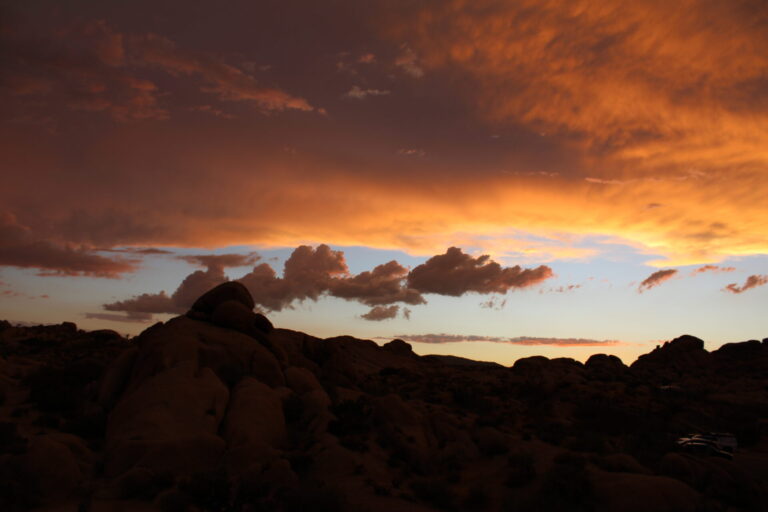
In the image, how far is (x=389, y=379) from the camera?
5800cm

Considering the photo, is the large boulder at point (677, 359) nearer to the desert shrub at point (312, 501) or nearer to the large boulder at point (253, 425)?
the large boulder at point (253, 425)

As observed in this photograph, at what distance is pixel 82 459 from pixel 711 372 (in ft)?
344

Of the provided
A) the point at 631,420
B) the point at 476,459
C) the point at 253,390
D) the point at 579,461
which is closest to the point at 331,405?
the point at 253,390

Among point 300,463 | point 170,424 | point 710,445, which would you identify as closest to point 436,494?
point 300,463

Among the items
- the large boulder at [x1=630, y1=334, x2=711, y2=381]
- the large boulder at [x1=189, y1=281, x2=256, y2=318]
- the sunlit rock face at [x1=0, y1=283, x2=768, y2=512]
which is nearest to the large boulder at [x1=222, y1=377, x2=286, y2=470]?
the sunlit rock face at [x1=0, y1=283, x2=768, y2=512]

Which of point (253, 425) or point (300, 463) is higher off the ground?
point (253, 425)

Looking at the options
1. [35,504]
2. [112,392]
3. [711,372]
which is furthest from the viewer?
[711,372]

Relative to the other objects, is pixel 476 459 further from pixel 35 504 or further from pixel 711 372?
pixel 711 372

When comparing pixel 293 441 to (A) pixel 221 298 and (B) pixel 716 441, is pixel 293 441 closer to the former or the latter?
(A) pixel 221 298

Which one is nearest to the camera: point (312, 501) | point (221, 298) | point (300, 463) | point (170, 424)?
point (312, 501)

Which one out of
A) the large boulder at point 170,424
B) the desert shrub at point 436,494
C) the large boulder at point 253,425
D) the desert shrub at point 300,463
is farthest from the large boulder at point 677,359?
the large boulder at point 170,424

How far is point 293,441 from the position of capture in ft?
79.7

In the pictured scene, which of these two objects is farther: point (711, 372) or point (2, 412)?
point (711, 372)

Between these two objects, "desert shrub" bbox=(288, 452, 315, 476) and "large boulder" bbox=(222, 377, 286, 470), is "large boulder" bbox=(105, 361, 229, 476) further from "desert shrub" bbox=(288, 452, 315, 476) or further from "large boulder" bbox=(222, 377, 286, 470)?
"desert shrub" bbox=(288, 452, 315, 476)
